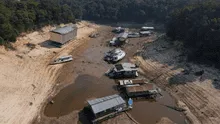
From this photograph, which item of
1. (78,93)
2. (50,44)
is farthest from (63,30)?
(78,93)

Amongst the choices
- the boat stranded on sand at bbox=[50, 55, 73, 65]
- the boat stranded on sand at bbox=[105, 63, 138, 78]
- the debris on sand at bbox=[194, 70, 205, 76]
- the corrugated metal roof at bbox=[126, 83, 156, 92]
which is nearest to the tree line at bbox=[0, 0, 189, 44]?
A: the boat stranded on sand at bbox=[50, 55, 73, 65]

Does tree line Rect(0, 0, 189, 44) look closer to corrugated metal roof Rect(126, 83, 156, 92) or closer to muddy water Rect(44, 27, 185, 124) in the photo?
muddy water Rect(44, 27, 185, 124)

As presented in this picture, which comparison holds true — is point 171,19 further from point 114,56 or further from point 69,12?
point 69,12

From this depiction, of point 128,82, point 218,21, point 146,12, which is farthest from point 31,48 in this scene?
point 146,12

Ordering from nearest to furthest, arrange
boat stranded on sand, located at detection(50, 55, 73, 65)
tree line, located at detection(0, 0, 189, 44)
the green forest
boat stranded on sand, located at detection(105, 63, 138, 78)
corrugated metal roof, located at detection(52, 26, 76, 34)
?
boat stranded on sand, located at detection(105, 63, 138, 78) → the green forest → boat stranded on sand, located at detection(50, 55, 73, 65) → tree line, located at detection(0, 0, 189, 44) → corrugated metal roof, located at detection(52, 26, 76, 34)

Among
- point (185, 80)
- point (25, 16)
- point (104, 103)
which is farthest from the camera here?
point (25, 16)

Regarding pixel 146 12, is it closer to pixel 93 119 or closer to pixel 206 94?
pixel 206 94
